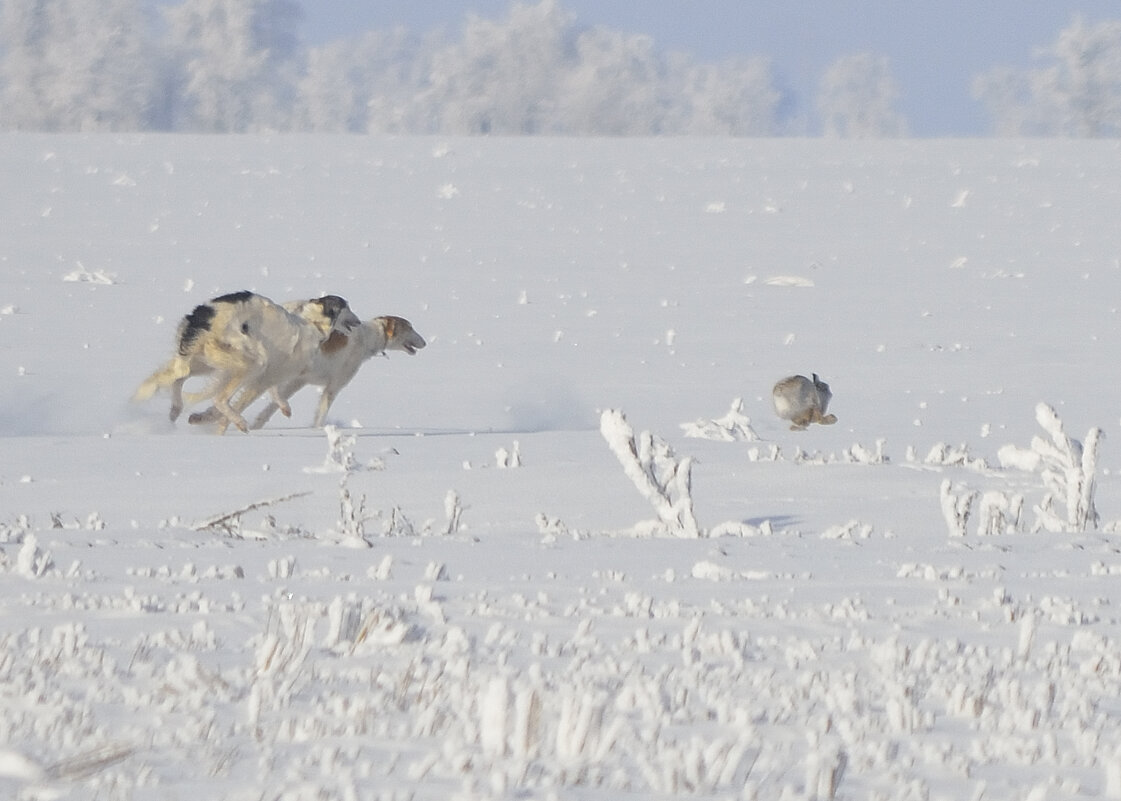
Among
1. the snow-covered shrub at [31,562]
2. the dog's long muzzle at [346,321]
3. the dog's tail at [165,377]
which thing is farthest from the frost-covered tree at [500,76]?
the snow-covered shrub at [31,562]

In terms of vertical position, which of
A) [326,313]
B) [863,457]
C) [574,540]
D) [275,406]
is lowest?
[574,540]

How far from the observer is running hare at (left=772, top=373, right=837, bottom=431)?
45.8ft

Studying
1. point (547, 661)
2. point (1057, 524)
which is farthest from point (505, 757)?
point (1057, 524)

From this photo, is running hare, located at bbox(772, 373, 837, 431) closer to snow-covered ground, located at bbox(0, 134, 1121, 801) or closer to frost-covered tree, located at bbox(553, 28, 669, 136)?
snow-covered ground, located at bbox(0, 134, 1121, 801)

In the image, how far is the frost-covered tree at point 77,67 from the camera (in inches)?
2436

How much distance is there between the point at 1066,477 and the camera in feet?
27.8

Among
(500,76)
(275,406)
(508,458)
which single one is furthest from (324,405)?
(500,76)

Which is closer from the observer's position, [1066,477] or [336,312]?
[1066,477]

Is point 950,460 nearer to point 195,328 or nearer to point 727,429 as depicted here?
point 727,429

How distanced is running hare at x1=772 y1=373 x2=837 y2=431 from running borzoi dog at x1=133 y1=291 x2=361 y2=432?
12.9 feet

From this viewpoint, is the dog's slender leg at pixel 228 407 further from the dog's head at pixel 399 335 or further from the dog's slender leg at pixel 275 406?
the dog's head at pixel 399 335

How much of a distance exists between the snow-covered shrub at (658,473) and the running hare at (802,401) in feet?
19.7

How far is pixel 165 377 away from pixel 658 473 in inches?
191

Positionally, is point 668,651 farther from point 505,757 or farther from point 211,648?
point 505,757
